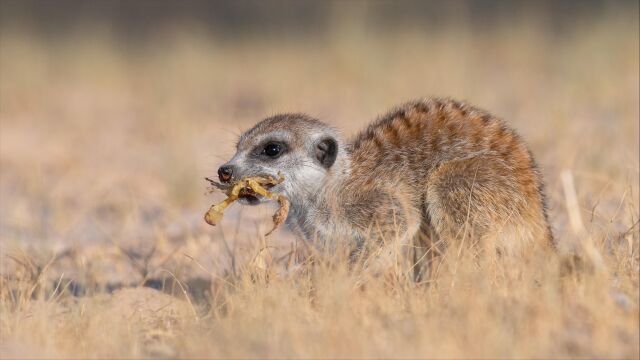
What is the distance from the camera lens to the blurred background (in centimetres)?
813

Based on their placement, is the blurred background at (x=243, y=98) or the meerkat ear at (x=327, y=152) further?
the blurred background at (x=243, y=98)

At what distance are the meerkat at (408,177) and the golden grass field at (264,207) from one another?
0.95ft

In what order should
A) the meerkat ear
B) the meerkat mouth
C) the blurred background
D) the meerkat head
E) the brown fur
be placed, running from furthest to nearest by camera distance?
1. the blurred background
2. the meerkat ear
3. the meerkat head
4. the meerkat mouth
5. the brown fur

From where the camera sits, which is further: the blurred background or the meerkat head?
the blurred background

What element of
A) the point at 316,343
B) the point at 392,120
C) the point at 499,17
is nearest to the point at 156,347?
the point at 316,343

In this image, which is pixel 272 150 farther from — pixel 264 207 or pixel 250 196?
pixel 264 207

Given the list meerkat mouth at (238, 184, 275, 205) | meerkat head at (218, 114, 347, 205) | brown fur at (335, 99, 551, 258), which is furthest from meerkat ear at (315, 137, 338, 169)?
meerkat mouth at (238, 184, 275, 205)

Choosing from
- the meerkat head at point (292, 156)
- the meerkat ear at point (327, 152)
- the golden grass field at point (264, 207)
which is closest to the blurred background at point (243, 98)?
the golden grass field at point (264, 207)

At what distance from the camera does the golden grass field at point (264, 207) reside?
439cm

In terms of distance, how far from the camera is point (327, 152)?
6199mm

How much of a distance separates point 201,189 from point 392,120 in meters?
3.54

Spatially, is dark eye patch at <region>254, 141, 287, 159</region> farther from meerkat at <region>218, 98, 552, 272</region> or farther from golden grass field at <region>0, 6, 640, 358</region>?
golden grass field at <region>0, 6, 640, 358</region>

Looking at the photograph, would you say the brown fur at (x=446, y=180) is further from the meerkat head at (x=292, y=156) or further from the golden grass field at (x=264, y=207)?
the golden grass field at (x=264, y=207)

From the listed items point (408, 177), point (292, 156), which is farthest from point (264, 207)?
point (408, 177)
